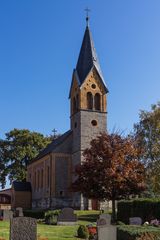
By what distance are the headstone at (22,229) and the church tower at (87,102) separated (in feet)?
106

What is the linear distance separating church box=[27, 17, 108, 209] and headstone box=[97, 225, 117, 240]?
3248 centimetres

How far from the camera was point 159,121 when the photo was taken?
4391cm

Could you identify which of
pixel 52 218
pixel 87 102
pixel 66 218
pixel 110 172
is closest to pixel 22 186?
pixel 87 102

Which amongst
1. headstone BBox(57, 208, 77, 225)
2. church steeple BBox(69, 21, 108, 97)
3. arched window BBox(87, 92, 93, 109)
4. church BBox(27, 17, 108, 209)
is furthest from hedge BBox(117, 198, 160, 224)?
church steeple BBox(69, 21, 108, 97)

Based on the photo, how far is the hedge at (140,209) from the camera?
2777 centimetres

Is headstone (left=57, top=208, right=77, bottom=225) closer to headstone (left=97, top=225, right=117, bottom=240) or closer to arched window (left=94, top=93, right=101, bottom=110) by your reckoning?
headstone (left=97, top=225, right=117, bottom=240)

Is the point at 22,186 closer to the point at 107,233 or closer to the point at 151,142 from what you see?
the point at 151,142

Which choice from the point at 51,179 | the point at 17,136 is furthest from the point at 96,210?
the point at 17,136

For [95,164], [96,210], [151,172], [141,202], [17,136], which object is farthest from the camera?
[17,136]

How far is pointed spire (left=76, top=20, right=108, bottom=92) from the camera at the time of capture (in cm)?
5259

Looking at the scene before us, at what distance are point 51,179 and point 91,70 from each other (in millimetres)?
15106

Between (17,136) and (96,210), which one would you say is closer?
(96,210)

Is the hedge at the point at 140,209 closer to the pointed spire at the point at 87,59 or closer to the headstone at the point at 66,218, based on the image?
the headstone at the point at 66,218

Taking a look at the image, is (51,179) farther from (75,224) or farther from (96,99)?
(75,224)
